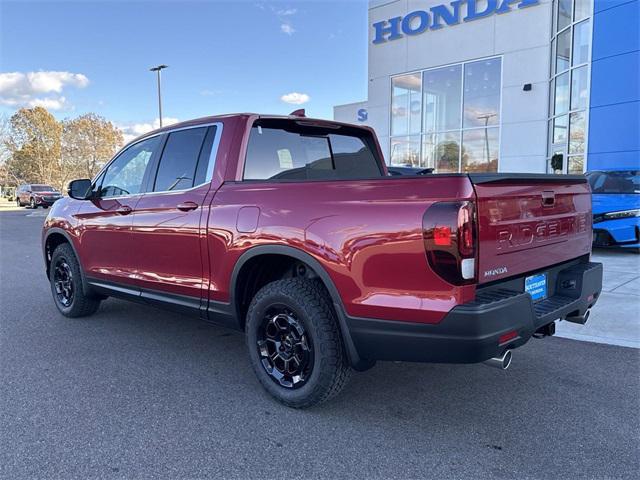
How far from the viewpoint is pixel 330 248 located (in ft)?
9.46

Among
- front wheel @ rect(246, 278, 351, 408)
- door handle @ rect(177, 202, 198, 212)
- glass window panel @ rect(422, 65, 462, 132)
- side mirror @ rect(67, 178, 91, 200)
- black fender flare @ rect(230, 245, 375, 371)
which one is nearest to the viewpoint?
black fender flare @ rect(230, 245, 375, 371)

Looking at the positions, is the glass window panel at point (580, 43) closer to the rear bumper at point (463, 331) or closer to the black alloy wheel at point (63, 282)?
the rear bumper at point (463, 331)

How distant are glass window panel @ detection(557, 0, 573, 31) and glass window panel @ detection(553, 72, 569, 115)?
56.0 inches

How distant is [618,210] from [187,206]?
8.40 metres

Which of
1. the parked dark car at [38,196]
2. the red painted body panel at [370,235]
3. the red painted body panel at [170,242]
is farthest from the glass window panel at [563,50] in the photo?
the parked dark car at [38,196]

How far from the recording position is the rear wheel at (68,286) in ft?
17.1

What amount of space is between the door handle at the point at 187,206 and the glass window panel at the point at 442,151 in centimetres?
1423

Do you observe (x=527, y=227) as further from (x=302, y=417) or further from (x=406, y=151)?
(x=406, y=151)

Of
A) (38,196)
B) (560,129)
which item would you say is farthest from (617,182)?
(38,196)

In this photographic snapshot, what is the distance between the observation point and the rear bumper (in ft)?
8.09

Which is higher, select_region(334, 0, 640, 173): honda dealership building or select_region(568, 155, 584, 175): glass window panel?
select_region(334, 0, 640, 173): honda dealership building

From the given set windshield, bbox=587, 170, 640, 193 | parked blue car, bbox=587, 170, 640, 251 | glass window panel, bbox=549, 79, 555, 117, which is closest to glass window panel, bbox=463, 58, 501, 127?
glass window panel, bbox=549, 79, 555, 117

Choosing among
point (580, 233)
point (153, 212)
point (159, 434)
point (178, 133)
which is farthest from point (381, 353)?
point (178, 133)

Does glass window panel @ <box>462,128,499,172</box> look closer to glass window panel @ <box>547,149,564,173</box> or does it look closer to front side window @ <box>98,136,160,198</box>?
glass window panel @ <box>547,149,564,173</box>
